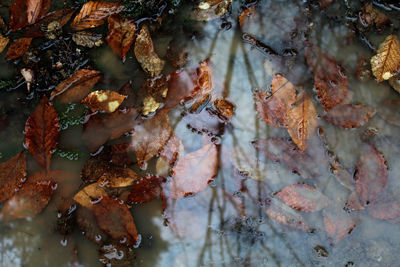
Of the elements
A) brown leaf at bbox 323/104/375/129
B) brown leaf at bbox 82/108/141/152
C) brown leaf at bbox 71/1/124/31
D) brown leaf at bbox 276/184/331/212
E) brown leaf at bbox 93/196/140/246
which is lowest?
brown leaf at bbox 93/196/140/246

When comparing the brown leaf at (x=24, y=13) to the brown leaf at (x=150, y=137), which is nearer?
the brown leaf at (x=150, y=137)

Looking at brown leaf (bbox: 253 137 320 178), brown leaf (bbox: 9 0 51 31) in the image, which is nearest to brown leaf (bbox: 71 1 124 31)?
brown leaf (bbox: 9 0 51 31)

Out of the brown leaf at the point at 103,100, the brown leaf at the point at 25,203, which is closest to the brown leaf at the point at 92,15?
the brown leaf at the point at 103,100

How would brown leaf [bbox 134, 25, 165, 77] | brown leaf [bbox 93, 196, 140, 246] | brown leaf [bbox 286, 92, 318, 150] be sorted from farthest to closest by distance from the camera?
brown leaf [bbox 134, 25, 165, 77]
brown leaf [bbox 286, 92, 318, 150]
brown leaf [bbox 93, 196, 140, 246]

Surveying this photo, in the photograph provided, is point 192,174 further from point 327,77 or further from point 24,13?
point 24,13

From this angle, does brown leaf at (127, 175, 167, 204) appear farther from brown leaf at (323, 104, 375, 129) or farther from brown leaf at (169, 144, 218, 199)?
brown leaf at (323, 104, 375, 129)

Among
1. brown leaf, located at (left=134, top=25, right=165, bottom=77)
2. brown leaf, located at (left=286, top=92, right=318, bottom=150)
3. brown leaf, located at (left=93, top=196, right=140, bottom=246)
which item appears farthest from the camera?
brown leaf, located at (left=134, top=25, right=165, bottom=77)

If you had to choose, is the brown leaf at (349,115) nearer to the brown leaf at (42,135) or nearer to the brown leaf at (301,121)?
the brown leaf at (301,121)
